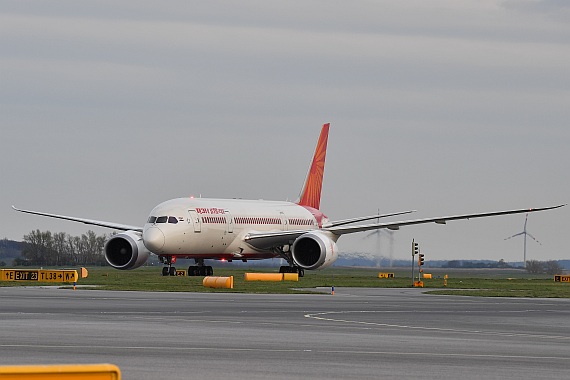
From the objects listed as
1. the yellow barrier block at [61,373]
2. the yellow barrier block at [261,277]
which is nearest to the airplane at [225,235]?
the yellow barrier block at [261,277]

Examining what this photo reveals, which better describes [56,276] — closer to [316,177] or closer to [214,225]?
[214,225]

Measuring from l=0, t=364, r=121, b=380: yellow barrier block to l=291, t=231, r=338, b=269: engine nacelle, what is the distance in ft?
199

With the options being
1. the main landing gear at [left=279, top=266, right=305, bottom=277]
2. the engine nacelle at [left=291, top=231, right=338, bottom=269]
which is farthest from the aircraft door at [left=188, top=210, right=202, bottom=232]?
the main landing gear at [left=279, top=266, right=305, bottom=277]

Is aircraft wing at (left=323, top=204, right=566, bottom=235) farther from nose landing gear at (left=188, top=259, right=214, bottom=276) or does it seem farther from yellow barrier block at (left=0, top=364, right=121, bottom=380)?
yellow barrier block at (left=0, top=364, right=121, bottom=380)

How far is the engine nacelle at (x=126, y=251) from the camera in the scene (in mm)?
73312

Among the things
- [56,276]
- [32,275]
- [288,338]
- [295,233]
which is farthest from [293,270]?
[288,338]

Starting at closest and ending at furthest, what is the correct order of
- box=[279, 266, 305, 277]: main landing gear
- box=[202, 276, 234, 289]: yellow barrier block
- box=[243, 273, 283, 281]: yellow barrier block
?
box=[202, 276, 234, 289]: yellow barrier block
box=[243, 273, 283, 281]: yellow barrier block
box=[279, 266, 305, 277]: main landing gear

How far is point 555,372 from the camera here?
1688cm

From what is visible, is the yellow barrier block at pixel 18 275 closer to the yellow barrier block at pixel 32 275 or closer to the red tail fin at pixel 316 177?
the yellow barrier block at pixel 32 275

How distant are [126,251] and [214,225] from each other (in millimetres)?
5711

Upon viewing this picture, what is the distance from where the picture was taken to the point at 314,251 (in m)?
72.4

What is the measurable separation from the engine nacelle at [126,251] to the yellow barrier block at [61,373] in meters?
63.9

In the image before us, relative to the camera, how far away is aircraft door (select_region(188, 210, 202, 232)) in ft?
233

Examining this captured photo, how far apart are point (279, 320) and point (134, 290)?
68.5 ft
